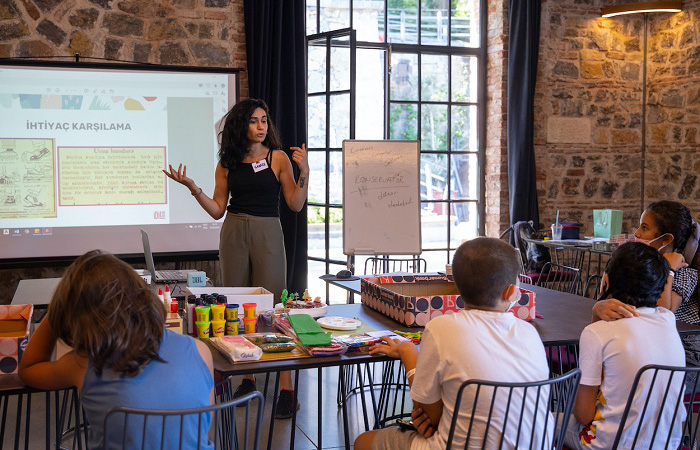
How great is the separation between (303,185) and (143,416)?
95.0 inches

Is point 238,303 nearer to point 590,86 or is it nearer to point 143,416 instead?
point 143,416

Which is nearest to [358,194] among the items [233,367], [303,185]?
[303,185]

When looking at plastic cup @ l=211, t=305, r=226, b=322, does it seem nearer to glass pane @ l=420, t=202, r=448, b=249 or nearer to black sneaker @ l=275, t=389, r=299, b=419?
black sneaker @ l=275, t=389, r=299, b=419

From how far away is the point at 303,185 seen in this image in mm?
4078

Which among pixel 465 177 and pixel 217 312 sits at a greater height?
pixel 465 177

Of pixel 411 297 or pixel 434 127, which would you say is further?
pixel 434 127

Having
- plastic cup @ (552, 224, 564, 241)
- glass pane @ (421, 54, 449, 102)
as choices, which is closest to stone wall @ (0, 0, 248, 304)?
glass pane @ (421, 54, 449, 102)

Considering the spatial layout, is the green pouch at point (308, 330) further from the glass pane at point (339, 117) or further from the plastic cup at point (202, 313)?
the glass pane at point (339, 117)

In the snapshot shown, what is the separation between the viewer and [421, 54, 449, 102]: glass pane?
7035 millimetres

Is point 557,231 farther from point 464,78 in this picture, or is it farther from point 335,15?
point 335,15

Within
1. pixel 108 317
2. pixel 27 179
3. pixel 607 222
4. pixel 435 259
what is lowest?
pixel 435 259

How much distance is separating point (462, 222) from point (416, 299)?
15.2 feet

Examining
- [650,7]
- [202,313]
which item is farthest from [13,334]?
[650,7]

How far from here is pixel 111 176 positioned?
17.6 feet
